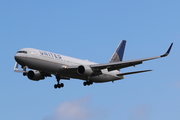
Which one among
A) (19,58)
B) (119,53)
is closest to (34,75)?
(19,58)

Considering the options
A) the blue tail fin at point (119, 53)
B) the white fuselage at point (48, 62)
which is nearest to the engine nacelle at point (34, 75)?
the white fuselage at point (48, 62)

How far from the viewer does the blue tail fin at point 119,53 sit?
7350cm

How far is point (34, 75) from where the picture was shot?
63.0m

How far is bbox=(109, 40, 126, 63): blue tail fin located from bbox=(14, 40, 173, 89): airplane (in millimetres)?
6033

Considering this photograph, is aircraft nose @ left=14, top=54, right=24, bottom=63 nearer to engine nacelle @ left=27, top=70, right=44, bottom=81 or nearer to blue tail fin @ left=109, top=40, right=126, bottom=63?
engine nacelle @ left=27, top=70, right=44, bottom=81

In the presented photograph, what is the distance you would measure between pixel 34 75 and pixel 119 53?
1811 centimetres

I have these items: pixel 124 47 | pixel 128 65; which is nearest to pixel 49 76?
pixel 128 65

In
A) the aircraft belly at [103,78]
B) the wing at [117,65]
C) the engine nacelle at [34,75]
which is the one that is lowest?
the aircraft belly at [103,78]

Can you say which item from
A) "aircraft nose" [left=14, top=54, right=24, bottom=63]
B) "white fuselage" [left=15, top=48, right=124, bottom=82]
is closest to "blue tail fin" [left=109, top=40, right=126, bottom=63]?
"white fuselage" [left=15, top=48, right=124, bottom=82]

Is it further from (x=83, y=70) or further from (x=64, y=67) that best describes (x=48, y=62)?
(x=83, y=70)

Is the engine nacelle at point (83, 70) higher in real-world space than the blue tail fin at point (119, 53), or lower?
lower

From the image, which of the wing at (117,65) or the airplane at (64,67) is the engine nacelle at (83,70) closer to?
the airplane at (64,67)

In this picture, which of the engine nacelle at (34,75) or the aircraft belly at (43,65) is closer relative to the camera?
the aircraft belly at (43,65)

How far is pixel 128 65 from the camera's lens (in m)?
61.1
